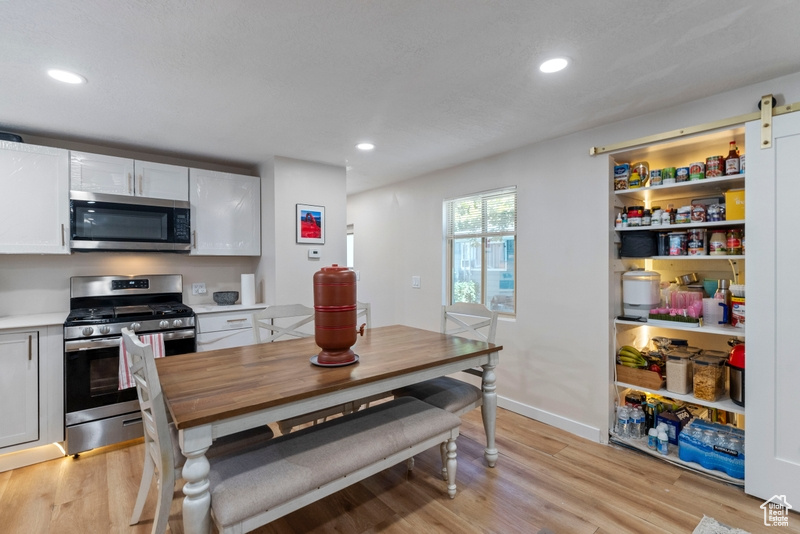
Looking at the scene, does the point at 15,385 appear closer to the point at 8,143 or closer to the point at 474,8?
the point at 8,143

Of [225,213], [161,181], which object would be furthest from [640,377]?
[161,181]

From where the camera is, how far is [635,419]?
261 centimetres

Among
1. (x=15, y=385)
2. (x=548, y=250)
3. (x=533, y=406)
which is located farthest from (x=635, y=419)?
(x=15, y=385)

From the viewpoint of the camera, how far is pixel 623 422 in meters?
2.64

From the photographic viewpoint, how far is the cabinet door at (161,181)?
3.04 meters

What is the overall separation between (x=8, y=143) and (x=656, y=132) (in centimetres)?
439

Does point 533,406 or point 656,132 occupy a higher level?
point 656,132

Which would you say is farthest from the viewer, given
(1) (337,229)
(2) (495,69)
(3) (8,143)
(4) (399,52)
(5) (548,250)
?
(1) (337,229)

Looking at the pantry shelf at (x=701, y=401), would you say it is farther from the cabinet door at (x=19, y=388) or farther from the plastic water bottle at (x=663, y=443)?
the cabinet door at (x=19, y=388)

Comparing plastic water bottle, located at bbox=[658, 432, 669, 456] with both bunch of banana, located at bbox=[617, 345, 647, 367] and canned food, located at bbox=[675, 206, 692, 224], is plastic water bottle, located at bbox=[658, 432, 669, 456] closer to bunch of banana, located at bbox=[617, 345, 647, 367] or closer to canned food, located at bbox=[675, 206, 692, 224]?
bunch of banana, located at bbox=[617, 345, 647, 367]

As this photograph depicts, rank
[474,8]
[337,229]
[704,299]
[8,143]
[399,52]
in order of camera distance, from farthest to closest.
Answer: [337,229]
[8,143]
[704,299]
[399,52]
[474,8]

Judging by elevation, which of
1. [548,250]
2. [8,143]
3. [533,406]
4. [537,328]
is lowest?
[533,406]

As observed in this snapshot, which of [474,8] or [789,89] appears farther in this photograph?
[789,89]

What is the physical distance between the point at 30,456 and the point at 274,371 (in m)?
2.13
